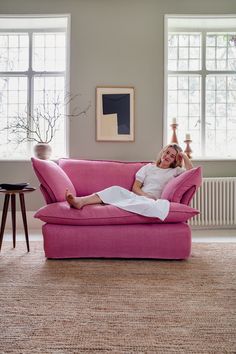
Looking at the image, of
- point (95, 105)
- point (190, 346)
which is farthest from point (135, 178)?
point (190, 346)

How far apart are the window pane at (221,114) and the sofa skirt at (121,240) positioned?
2.04m

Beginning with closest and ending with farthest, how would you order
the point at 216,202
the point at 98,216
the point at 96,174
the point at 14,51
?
the point at 98,216
the point at 96,174
the point at 216,202
the point at 14,51

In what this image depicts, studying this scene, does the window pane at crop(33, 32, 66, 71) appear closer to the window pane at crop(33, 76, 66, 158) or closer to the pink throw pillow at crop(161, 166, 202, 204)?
the window pane at crop(33, 76, 66, 158)

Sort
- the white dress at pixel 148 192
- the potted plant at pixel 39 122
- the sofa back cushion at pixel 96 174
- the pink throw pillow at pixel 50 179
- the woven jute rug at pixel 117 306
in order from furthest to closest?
the potted plant at pixel 39 122 < the sofa back cushion at pixel 96 174 < the pink throw pillow at pixel 50 179 < the white dress at pixel 148 192 < the woven jute rug at pixel 117 306

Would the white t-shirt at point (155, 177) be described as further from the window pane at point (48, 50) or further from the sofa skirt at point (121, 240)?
the window pane at point (48, 50)

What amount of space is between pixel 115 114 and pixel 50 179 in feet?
5.24

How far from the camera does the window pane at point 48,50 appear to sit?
162 inches

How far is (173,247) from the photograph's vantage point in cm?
239

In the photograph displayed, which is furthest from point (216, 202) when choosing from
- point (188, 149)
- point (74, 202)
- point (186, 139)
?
point (74, 202)

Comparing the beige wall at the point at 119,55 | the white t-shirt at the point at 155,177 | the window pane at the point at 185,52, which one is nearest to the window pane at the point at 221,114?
the window pane at the point at 185,52

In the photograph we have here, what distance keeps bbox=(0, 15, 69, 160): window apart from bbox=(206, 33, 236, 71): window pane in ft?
6.42

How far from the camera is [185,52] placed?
4129mm

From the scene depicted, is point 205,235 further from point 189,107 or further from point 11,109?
point 11,109

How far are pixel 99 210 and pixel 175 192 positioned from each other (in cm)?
65
